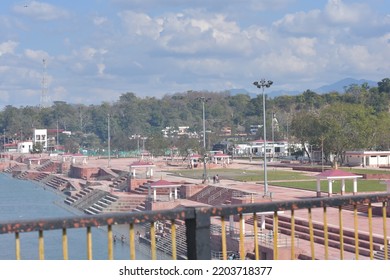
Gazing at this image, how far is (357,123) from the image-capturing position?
62938 mm

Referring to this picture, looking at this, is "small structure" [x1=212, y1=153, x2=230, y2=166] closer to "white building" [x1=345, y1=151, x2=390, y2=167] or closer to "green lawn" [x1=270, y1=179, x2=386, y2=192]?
Result: "white building" [x1=345, y1=151, x2=390, y2=167]

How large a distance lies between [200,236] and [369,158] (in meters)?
61.4

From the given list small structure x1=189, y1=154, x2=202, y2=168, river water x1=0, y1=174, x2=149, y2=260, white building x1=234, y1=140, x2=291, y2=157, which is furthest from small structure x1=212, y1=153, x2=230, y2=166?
river water x1=0, y1=174, x2=149, y2=260

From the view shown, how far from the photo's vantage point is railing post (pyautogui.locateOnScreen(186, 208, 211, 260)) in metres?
4.37

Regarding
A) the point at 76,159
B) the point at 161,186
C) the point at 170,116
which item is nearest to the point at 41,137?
the point at 170,116

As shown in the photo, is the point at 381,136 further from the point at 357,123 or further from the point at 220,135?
the point at 220,135

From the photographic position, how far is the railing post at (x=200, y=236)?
4367 millimetres

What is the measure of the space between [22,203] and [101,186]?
687cm

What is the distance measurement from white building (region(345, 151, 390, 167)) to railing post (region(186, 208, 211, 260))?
60716 mm

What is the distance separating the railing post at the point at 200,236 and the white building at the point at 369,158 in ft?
199

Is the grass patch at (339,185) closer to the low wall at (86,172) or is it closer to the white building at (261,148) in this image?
the low wall at (86,172)

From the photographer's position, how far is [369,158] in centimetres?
6381

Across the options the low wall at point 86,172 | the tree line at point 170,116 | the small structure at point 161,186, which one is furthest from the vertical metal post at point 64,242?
the low wall at point 86,172
